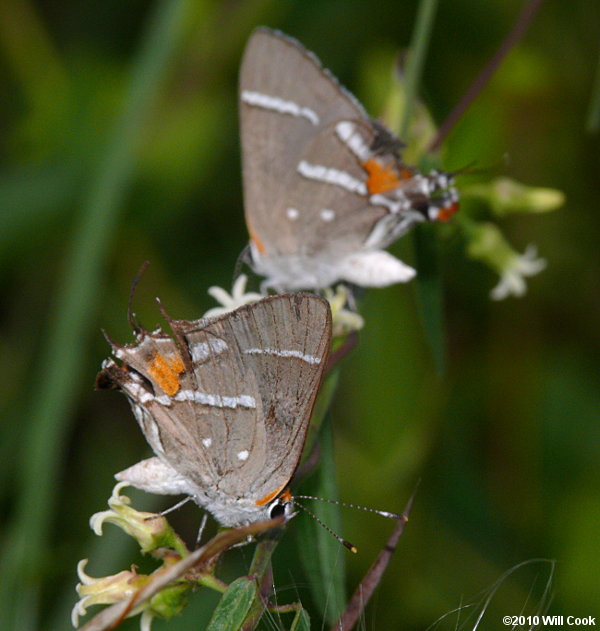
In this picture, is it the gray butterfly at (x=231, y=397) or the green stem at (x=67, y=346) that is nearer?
the gray butterfly at (x=231, y=397)

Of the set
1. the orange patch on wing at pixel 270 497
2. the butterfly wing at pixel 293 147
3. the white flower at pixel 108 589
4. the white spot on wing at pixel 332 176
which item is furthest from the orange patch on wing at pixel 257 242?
the white flower at pixel 108 589

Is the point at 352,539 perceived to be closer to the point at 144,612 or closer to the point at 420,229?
the point at 420,229

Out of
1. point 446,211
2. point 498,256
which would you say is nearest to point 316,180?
point 446,211

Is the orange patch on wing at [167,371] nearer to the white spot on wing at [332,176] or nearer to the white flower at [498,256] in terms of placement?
the white spot on wing at [332,176]

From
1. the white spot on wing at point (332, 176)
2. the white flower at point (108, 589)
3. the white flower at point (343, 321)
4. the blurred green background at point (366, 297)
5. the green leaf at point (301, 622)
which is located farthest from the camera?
the blurred green background at point (366, 297)

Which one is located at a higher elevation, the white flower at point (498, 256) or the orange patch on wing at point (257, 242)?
the orange patch on wing at point (257, 242)

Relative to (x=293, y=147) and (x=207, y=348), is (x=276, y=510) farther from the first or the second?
(x=293, y=147)

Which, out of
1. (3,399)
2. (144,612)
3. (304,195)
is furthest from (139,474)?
(3,399)
